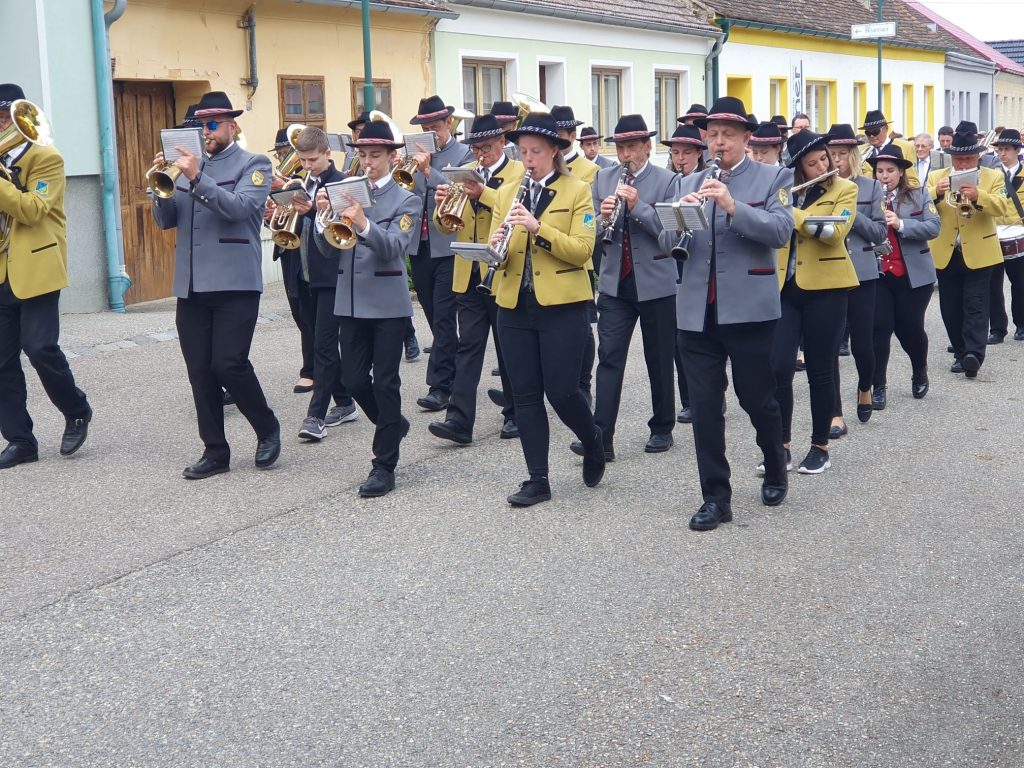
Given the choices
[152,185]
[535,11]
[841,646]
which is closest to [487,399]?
[152,185]

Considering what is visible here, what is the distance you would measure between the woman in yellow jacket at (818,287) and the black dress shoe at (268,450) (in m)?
2.82

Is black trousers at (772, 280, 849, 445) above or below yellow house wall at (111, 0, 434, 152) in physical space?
below

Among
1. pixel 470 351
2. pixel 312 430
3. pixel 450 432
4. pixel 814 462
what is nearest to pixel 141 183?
pixel 312 430

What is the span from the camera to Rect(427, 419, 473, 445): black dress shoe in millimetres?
8203

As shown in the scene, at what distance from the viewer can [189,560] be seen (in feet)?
19.9

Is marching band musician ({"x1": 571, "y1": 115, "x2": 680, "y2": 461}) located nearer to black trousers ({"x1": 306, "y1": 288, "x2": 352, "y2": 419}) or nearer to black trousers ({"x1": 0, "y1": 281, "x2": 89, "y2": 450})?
black trousers ({"x1": 306, "y1": 288, "x2": 352, "y2": 419})

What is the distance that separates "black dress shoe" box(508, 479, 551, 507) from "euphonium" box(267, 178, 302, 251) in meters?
2.60

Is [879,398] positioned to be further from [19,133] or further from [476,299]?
[19,133]

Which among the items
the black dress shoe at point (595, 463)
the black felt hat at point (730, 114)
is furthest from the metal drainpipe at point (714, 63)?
the black felt hat at point (730, 114)

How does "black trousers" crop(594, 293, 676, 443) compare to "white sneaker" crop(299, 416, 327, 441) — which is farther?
"white sneaker" crop(299, 416, 327, 441)

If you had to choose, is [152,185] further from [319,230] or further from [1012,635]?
[1012,635]

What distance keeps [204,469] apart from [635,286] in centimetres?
264

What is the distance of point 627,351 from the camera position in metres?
8.20

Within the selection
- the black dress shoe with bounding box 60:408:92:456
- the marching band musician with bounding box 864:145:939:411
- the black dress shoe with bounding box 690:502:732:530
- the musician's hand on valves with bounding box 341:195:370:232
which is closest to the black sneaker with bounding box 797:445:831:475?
the black dress shoe with bounding box 690:502:732:530
